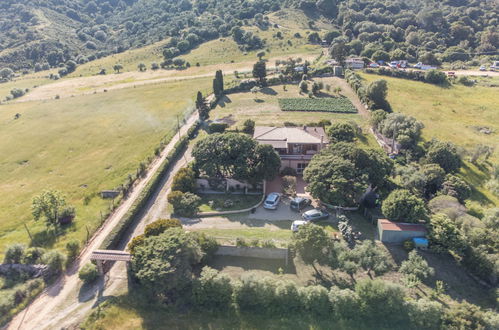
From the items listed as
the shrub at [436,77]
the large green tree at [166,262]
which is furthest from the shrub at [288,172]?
the shrub at [436,77]

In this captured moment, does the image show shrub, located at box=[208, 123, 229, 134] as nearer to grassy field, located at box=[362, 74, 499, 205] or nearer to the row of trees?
grassy field, located at box=[362, 74, 499, 205]

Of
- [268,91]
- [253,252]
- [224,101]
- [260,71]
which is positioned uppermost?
[260,71]

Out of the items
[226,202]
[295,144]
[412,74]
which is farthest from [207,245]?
[412,74]

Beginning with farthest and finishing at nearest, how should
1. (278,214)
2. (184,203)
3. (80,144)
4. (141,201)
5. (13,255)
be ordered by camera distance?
(80,144)
(141,201)
(278,214)
(184,203)
(13,255)

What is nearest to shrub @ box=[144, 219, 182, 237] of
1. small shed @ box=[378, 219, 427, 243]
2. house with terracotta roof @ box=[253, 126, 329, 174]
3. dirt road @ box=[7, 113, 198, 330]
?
dirt road @ box=[7, 113, 198, 330]

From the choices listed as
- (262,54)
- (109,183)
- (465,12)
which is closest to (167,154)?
(109,183)

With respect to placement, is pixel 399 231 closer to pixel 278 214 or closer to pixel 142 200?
pixel 278 214

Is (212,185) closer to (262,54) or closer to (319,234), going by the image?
(319,234)
